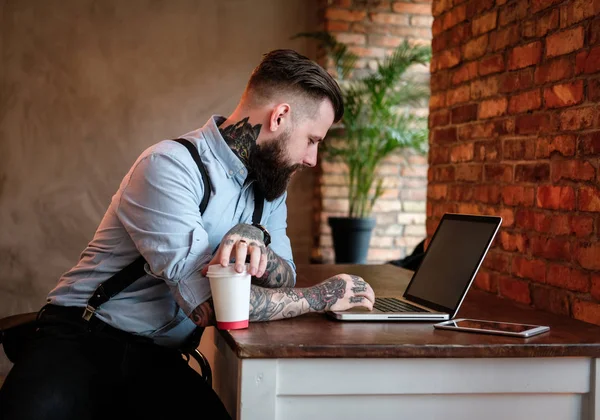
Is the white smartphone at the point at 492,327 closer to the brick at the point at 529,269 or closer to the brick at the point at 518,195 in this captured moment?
the brick at the point at 529,269

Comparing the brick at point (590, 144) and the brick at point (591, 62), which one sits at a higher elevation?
the brick at point (591, 62)

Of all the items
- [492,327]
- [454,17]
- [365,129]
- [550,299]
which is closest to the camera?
[492,327]

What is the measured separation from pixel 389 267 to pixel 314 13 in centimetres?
347

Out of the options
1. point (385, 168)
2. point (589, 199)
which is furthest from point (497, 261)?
point (385, 168)

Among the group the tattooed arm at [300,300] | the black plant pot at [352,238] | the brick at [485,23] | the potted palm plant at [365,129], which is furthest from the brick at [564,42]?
the black plant pot at [352,238]

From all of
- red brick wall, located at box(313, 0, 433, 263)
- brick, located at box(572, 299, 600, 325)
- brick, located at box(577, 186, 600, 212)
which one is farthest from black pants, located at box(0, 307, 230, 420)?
red brick wall, located at box(313, 0, 433, 263)

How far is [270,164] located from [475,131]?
0.83 meters

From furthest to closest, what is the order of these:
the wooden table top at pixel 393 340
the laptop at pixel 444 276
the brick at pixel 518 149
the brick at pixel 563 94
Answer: the brick at pixel 518 149, the brick at pixel 563 94, the laptop at pixel 444 276, the wooden table top at pixel 393 340

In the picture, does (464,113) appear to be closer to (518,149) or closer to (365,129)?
(518,149)

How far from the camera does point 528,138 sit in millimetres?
2070

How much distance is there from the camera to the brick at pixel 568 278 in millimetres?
1815

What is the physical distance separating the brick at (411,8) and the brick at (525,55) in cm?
349

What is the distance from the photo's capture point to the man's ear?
189 centimetres

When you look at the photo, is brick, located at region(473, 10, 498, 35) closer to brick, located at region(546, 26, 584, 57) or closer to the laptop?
brick, located at region(546, 26, 584, 57)
